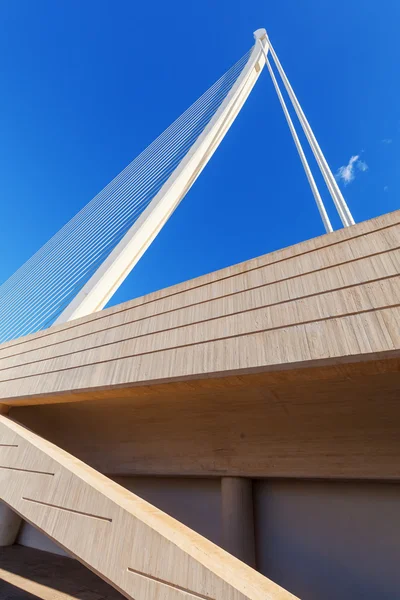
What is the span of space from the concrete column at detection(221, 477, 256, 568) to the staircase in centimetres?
268

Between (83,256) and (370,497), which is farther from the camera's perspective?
(83,256)

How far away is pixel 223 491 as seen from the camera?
16.6ft

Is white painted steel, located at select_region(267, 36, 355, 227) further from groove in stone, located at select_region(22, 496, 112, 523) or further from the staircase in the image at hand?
groove in stone, located at select_region(22, 496, 112, 523)

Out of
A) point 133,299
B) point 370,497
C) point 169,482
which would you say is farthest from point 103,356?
point 370,497

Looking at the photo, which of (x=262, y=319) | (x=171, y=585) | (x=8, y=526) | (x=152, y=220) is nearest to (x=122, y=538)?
(x=171, y=585)

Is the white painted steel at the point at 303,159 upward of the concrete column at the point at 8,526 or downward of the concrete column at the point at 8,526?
upward

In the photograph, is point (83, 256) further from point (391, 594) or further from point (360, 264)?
point (391, 594)

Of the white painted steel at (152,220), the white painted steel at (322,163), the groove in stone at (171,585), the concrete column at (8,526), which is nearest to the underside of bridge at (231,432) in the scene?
the groove in stone at (171,585)

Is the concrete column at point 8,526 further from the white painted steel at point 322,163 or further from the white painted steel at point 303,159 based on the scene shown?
the white painted steel at point 322,163

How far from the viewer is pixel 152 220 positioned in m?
7.63

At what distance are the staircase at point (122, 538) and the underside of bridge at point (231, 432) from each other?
12mm

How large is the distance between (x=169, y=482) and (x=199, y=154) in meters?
8.05

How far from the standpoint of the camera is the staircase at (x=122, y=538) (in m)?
1.91

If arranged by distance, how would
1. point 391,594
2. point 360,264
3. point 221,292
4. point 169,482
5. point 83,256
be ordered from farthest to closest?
point 83,256 → point 169,482 → point 391,594 → point 221,292 → point 360,264
